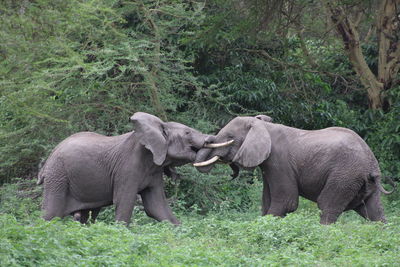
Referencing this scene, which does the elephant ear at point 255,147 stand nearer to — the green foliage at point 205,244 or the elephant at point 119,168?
the elephant at point 119,168

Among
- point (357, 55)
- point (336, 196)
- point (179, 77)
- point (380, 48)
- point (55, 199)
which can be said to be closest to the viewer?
point (336, 196)

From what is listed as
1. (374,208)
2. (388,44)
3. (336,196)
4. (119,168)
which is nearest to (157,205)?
(119,168)

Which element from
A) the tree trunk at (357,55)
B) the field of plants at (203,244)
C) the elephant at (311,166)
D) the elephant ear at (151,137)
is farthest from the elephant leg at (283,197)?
the tree trunk at (357,55)

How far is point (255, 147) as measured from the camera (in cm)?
1184

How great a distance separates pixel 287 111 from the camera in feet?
61.4

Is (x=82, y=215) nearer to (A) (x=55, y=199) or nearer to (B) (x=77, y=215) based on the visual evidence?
(B) (x=77, y=215)

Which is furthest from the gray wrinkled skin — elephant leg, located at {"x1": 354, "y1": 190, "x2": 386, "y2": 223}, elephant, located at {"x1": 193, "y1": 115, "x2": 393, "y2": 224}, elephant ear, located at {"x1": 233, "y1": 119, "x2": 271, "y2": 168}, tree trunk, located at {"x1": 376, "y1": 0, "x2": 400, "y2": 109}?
tree trunk, located at {"x1": 376, "y1": 0, "x2": 400, "y2": 109}

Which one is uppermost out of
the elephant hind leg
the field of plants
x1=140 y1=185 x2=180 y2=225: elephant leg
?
the field of plants

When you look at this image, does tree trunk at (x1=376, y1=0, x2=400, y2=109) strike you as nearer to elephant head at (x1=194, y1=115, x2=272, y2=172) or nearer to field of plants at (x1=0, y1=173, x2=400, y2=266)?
elephant head at (x1=194, y1=115, x2=272, y2=172)

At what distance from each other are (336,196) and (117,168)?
317 cm

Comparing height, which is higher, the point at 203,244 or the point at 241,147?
the point at 241,147

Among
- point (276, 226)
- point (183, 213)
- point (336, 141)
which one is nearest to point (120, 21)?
point (183, 213)

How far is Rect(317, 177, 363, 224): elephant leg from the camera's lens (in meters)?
11.5

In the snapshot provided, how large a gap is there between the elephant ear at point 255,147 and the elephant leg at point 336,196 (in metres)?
1.01
